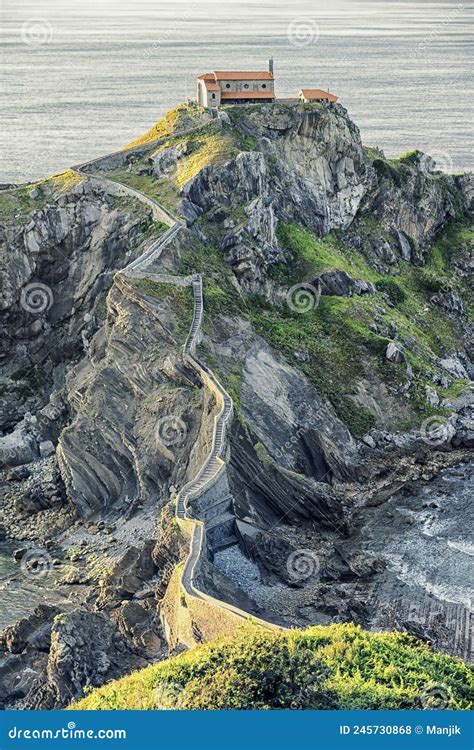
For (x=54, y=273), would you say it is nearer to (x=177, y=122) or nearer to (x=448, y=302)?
(x=177, y=122)

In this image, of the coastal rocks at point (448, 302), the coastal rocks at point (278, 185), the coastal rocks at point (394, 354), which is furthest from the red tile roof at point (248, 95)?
the coastal rocks at point (394, 354)

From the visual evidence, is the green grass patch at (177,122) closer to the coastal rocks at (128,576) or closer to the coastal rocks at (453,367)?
the coastal rocks at (453,367)

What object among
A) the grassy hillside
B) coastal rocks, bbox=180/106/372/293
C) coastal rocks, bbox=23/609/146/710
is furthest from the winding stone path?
the grassy hillside

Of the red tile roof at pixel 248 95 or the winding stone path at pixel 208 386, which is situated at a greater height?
the red tile roof at pixel 248 95

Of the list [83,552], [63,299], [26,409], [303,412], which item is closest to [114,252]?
[63,299]

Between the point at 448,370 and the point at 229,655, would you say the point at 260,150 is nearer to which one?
the point at 448,370
